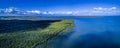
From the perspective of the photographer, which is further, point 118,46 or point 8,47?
point 118,46

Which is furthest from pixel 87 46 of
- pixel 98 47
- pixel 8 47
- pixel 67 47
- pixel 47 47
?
pixel 8 47

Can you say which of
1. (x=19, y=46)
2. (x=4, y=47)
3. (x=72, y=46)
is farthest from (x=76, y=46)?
(x=4, y=47)

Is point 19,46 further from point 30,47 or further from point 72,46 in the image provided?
point 72,46

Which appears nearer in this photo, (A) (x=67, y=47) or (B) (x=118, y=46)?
(A) (x=67, y=47)

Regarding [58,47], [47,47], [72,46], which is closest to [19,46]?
[47,47]

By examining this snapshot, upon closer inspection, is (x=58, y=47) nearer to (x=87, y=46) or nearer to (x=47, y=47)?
(x=47, y=47)

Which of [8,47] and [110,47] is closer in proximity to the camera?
[8,47]

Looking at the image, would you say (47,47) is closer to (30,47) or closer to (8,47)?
(30,47)
